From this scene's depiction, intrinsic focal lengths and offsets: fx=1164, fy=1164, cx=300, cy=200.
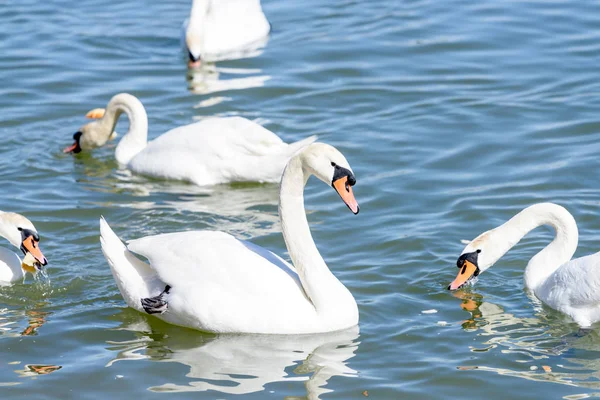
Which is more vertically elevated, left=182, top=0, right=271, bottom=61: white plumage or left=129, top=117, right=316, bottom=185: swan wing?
left=182, top=0, right=271, bottom=61: white plumage

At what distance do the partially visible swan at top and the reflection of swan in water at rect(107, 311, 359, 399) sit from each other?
125 centimetres

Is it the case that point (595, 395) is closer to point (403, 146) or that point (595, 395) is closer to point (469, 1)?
point (403, 146)

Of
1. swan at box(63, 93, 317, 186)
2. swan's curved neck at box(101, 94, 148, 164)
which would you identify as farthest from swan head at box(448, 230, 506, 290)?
swan's curved neck at box(101, 94, 148, 164)

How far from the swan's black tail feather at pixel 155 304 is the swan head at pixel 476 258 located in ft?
6.80

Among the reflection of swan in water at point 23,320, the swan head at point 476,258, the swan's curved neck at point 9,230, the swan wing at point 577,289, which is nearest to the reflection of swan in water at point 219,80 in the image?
the swan's curved neck at point 9,230

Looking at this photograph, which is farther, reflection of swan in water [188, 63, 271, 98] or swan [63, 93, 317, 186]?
reflection of swan in water [188, 63, 271, 98]

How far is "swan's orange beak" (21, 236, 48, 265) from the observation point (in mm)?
8527

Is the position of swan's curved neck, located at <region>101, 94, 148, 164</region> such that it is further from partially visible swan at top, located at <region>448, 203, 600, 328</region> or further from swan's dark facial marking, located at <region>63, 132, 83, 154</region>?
partially visible swan at top, located at <region>448, 203, 600, 328</region>

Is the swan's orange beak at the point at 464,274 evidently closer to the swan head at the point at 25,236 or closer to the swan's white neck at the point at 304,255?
the swan's white neck at the point at 304,255

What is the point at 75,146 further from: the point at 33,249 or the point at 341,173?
the point at 341,173

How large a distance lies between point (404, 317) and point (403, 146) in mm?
3904

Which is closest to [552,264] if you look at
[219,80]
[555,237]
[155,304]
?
[555,237]

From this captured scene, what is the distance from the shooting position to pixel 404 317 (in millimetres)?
8070

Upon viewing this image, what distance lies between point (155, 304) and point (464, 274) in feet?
7.39
